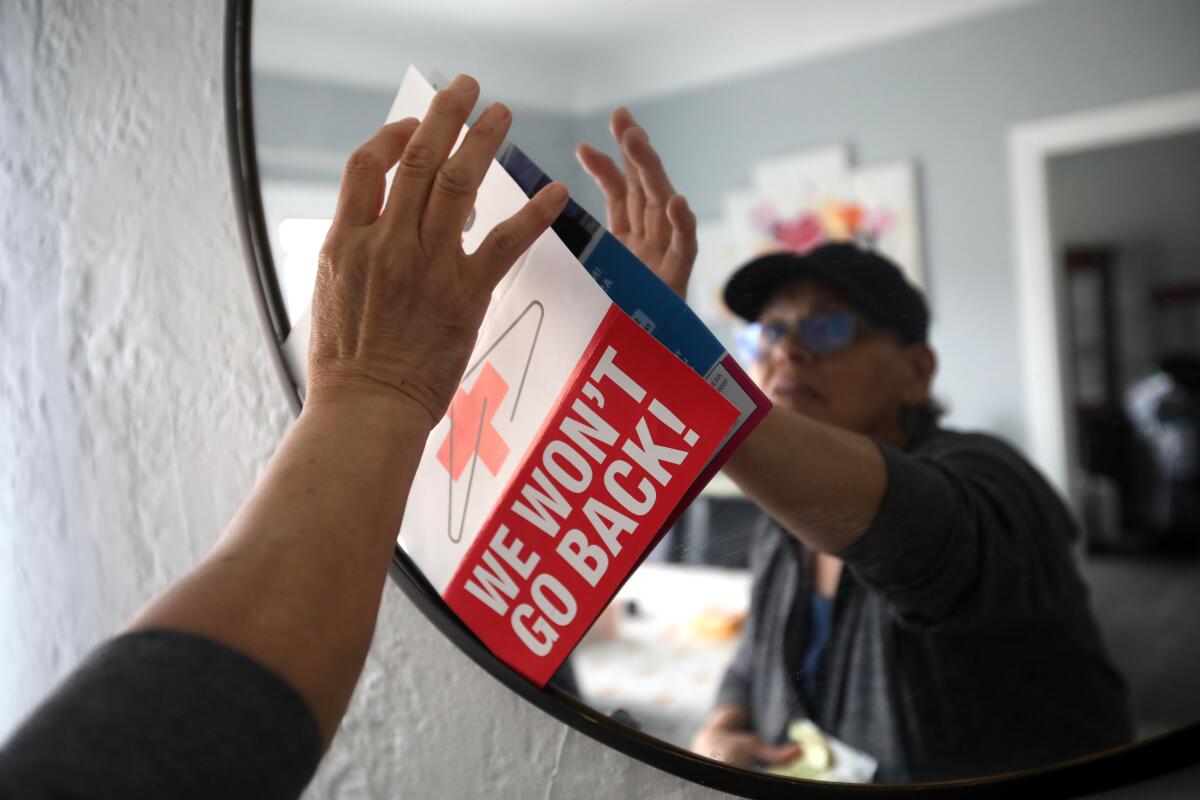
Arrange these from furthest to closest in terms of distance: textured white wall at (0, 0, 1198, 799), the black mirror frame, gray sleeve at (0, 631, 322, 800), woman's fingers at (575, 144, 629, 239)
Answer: textured white wall at (0, 0, 1198, 799), woman's fingers at (575, 144, 629, 239), the black mirror frame, gray sleeve at (0, 631, 322, 800)

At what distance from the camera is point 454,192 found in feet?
1.39

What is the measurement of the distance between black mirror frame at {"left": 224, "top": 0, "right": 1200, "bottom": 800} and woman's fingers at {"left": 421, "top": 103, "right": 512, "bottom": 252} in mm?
262

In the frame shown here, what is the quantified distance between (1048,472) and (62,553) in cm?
99

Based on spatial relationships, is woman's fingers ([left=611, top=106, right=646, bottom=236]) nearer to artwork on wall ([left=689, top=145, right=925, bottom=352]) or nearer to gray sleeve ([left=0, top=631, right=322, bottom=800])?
artwork on wall ([left=689, top=145, right=925, bottom=352])

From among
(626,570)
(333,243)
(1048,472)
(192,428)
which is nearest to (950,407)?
(1048,472)

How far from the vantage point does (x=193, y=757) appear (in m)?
0.32

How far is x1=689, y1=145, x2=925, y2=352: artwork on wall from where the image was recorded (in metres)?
0.42

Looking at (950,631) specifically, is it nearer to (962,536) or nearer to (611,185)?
(962,536)

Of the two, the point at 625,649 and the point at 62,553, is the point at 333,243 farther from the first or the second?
the point at 62,553

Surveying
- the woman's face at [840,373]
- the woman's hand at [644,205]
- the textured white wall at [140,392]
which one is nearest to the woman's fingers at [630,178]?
the woman's hand at [644,205]

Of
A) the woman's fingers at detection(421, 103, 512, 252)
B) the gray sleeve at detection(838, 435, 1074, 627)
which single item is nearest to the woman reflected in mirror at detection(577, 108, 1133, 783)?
the gray sleeve at detection(838, 435, 1074, 627)

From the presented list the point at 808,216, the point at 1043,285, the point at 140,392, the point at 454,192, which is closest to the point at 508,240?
the point at 454,192

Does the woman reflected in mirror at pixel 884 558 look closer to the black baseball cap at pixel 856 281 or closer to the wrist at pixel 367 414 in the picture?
the black baseball cap at pixel 856 281

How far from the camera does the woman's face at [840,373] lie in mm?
427
